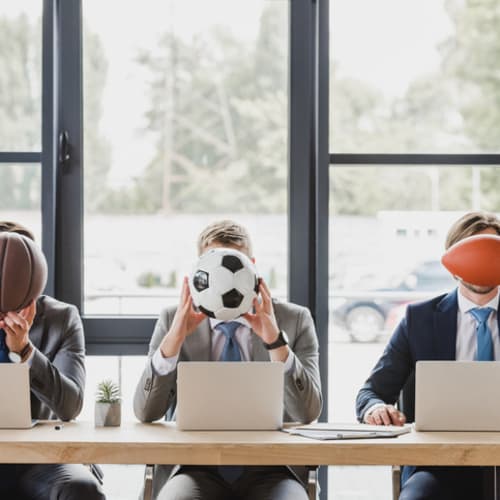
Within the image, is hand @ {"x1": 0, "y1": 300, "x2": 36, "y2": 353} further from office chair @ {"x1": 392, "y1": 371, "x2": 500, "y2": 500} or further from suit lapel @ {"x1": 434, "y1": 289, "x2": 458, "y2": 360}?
suit lapel @ {"x1": 434, "y1": 289, "x2": 458, "y2": 360}

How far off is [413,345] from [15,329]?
1373 mm

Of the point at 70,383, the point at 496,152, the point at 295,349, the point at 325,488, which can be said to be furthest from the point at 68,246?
the point at 496,152

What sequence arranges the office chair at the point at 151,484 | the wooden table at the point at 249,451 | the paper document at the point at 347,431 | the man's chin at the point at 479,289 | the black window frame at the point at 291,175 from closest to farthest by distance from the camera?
the wooden table at the point at 249,451
the paper document at the point at 347,431
the office chair at the point at 151,484
the man's chin at the point at 479,289
the black window frame at the point at 291,175

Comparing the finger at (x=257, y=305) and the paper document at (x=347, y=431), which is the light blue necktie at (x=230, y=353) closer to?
the finger at (x=257, y=305)

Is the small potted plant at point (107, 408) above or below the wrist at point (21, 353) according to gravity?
below

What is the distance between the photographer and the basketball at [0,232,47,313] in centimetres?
248

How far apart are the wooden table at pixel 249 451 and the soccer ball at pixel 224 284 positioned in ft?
1.27

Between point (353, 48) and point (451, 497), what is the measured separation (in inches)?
83.6

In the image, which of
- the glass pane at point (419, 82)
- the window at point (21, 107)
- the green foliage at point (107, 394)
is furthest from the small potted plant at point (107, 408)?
the glass pane at point (419, 82)

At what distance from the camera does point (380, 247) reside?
13.0 feet

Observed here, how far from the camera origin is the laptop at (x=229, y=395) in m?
2.46

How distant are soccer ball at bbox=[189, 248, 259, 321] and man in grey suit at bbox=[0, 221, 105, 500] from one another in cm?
61

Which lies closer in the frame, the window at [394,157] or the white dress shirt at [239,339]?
the white dress shirt at [239,339]

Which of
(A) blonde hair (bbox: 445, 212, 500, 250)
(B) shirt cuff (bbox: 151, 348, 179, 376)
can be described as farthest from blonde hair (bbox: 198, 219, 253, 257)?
(A) blonde hair (bbox: 445, 212, 500, 250)
